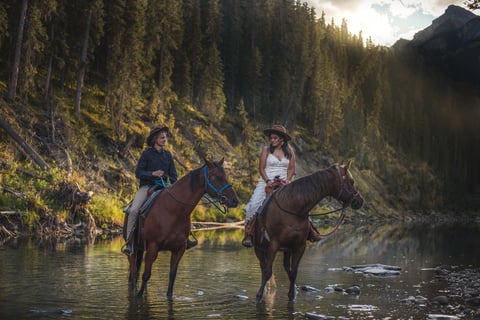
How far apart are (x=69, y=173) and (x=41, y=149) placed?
484 cm

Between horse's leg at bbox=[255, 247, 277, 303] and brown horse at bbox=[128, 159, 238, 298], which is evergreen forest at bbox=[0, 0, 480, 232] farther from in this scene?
horse's leg at bbox=[255, 247, 277, 303]

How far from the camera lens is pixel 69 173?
27969 millimetres

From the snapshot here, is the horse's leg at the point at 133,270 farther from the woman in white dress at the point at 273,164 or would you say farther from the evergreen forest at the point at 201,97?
the evergreen forest at the point at 201,97

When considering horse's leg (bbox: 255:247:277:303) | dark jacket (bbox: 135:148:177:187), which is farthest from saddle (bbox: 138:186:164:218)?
horse's leg (bbox: 255:247:277:303)

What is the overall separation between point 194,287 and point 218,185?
2.99 metres

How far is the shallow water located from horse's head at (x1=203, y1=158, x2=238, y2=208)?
1799mm

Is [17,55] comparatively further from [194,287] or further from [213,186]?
[213,186]

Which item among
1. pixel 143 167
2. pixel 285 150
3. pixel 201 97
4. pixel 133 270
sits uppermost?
pixel 201 97

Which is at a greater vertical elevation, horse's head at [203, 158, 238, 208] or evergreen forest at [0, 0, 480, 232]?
evergreen forest at [0, 0, 480, 232]

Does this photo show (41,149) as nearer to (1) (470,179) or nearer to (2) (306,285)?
(2) (306,285)

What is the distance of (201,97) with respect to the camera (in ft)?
201

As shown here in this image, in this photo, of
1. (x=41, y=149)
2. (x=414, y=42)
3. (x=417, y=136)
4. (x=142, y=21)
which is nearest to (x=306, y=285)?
(x=41, y=149)

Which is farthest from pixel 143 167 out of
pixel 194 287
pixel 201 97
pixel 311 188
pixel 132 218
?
pixel 201 97

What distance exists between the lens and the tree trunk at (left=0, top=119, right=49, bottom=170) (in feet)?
94.2
